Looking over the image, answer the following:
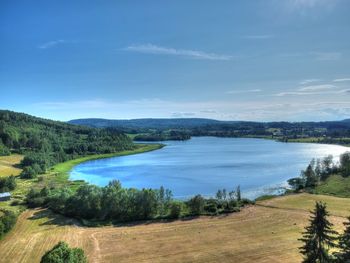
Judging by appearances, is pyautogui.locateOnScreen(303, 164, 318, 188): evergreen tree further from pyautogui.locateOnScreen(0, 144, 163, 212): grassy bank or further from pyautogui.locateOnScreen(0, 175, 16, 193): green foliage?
pyautogui.locateOnScreen(0, 175, 16, 193): green foliage

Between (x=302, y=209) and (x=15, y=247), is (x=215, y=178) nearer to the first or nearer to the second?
(x=302, y=209)

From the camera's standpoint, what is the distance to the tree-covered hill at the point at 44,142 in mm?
128625

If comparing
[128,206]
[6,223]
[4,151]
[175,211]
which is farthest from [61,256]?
[4,151]

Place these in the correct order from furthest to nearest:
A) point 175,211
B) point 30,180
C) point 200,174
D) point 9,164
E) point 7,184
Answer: point 9,164 → point 200,174 → point 30,180 → point 7,184 → point 175,211

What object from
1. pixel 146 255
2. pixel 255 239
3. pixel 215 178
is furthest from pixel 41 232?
pixel 215 178

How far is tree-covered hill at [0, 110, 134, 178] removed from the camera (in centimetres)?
12862

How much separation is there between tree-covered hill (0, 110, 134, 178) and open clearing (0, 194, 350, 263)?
63957 mm

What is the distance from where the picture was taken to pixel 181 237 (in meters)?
42.8

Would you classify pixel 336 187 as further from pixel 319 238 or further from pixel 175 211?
pixel 319 238

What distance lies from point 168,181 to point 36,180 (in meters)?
37.7

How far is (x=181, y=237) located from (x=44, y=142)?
127 m

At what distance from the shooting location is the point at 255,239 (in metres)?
40.9

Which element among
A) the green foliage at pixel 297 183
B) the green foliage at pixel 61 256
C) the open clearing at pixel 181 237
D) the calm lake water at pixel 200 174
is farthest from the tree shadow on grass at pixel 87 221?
the green foliage at pixel 297 183

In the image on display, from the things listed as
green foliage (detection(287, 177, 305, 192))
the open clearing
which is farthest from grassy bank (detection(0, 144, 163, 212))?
green foliage (detection(287, 177, 305, 192))
